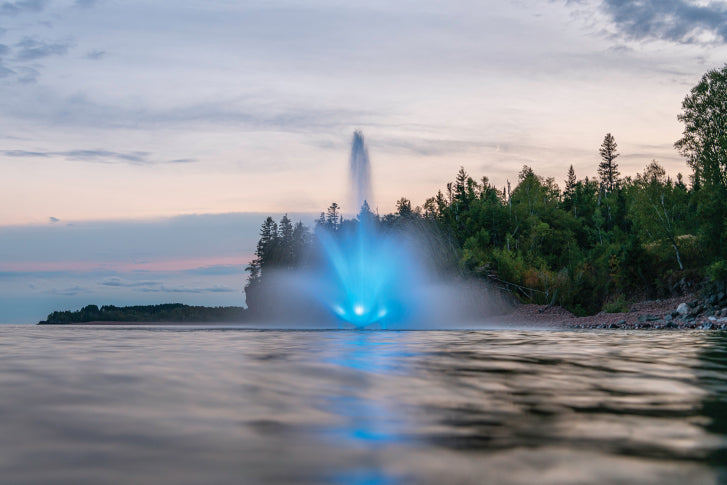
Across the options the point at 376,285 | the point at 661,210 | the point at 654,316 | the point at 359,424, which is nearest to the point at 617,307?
the point at 654,316

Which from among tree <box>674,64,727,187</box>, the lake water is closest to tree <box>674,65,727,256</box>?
tree <box>674,64,727,187</box>

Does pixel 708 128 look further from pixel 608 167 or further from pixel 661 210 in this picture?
pixel 608 167

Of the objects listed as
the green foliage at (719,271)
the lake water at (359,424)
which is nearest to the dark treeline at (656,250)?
the green foliage at (719,271)

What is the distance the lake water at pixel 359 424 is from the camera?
14.8 feet

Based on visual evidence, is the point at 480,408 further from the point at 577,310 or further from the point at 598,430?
the point at 577,310

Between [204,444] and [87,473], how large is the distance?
44.8 inches

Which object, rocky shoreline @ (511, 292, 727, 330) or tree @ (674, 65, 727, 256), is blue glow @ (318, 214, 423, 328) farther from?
tree @ (674, 65, 727, 256)

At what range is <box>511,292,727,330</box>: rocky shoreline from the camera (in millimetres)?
41000

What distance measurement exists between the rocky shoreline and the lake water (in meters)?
32.0

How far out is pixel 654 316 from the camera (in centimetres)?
4606

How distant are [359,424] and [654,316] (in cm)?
4588

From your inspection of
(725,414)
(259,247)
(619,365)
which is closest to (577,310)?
(619,365)

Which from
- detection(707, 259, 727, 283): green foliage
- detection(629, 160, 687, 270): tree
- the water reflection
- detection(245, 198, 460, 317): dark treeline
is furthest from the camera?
detection(245, 198, 460, 317): dark treeline

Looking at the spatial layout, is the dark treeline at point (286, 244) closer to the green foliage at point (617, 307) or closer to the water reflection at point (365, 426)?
the green foliage at point (617, 307)
